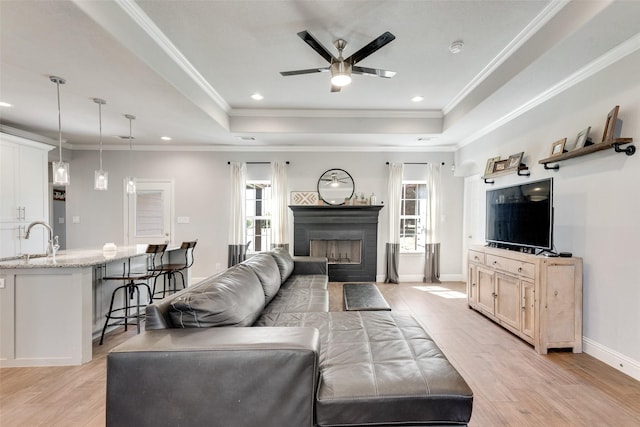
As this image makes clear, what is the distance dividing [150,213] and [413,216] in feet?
17.1

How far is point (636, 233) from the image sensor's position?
2270 millimetres

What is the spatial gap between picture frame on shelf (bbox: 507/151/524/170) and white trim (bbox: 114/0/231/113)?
4.01 meters

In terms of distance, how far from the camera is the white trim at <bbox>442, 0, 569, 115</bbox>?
2209 millimetres

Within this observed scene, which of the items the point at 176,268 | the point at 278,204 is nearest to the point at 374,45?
the point at 176,268

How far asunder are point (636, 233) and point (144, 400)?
350cm

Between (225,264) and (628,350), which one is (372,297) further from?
(225,264)

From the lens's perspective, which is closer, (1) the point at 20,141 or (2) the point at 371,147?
(1) the point at 20,141

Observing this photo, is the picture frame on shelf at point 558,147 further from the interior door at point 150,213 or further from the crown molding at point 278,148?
the interior door at point 150,213

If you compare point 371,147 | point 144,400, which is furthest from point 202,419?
point 371,147

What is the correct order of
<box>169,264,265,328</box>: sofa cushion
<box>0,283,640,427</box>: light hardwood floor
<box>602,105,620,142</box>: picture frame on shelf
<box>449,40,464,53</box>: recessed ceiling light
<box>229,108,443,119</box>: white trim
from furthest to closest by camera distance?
<box>229,108,443,119</box>: white trim < <box>449,40,464,53</box>: recessed ceiling light < <box>602,105,620,142</box>: picture frame on shelf < <box>0,283,640,427</box>: light hardwood floor < <box>169,264,265,328</box>: sofa cushion

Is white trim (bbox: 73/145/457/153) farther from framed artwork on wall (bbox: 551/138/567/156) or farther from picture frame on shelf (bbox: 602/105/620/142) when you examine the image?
picture frame on shelf (bbox: 602/105/620/142)

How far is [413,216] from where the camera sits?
5754mm

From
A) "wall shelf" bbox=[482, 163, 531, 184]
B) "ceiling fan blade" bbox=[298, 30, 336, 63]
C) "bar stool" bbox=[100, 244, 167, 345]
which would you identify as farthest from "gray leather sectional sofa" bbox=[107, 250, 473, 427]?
"wall shelf" bbox=[482, 163, 531, 184]

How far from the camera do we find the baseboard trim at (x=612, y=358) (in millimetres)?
2248
